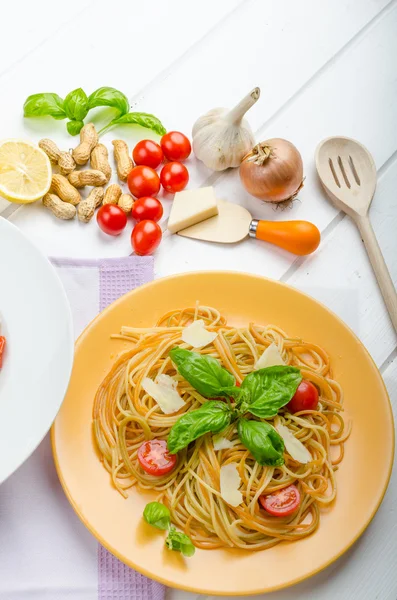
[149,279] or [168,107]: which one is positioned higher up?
[168,107]

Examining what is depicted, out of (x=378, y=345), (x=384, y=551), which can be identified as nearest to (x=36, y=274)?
(x=378, y=345)

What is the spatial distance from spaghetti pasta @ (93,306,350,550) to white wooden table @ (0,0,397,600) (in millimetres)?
325

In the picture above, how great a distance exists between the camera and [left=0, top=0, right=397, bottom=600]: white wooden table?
2.66 meters

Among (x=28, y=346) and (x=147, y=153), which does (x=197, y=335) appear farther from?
(x=147, y=153)

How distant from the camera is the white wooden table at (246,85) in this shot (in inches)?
105

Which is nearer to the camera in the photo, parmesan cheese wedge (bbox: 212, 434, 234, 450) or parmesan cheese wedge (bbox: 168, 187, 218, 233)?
parmesan cheese wedge (bbox: 212, 434, 234, 450)

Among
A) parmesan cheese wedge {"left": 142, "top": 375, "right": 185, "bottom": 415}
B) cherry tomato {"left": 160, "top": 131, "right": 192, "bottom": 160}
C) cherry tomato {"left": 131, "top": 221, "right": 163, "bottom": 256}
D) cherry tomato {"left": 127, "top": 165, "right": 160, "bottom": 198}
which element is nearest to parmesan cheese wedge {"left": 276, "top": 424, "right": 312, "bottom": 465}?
parmesan cheese wedge {"left": 142, "top": 375, "right": 185, "bottom": 415}

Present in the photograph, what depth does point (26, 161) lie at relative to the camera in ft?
8.45

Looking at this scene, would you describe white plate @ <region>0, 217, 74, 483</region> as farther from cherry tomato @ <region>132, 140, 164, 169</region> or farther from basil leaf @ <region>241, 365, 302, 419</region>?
cherry tomato @ <region>132, 140, 164, 169</region>

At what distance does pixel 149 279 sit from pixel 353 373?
2.49ft

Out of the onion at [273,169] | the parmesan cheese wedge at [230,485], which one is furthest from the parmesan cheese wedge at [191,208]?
the parmesan cheese wedge at [230,485]

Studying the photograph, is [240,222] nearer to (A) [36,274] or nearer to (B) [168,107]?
(B) [168,107]

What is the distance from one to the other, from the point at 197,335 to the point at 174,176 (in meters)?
0.66

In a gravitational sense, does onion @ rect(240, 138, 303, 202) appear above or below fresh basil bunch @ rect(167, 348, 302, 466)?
above
